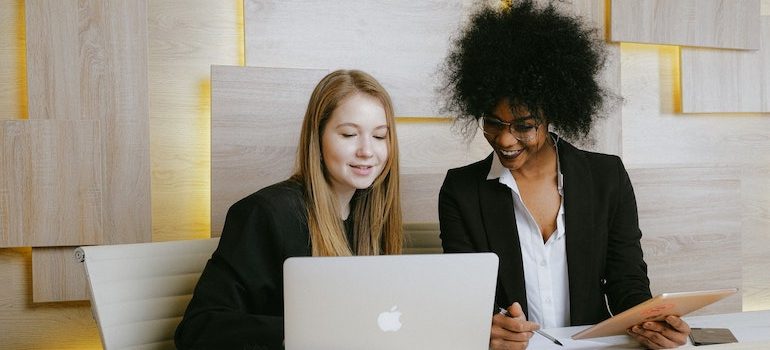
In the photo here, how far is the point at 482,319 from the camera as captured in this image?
1.45m

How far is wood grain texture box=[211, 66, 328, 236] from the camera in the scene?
9.57 feet

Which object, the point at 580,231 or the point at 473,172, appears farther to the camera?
the point at 473,172

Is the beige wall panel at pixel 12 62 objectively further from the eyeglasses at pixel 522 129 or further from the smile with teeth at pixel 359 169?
the eyeglasses at pixel 522 129

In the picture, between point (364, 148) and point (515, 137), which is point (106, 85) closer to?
point (364, 148)

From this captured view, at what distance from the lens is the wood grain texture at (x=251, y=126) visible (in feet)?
9.57

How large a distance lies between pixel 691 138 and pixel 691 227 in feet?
1.49

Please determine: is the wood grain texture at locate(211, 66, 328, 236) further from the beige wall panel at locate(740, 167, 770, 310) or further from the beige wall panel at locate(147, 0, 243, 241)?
the beige wall panel at locate(740, 167, 770, 310)

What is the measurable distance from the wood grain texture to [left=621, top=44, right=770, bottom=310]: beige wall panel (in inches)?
61.4

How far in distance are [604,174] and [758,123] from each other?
79.1 inches

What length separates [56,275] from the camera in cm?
281

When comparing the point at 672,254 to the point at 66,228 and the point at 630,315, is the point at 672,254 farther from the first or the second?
the point at 66,228

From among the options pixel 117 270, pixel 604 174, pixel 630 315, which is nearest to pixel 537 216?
pixel 604 174

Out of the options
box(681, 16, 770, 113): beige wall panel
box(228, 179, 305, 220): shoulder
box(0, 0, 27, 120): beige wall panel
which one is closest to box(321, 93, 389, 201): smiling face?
box(228, 179, 305, 220): shoulder

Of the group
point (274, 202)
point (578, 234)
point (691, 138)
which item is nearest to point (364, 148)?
point (274, 202)
